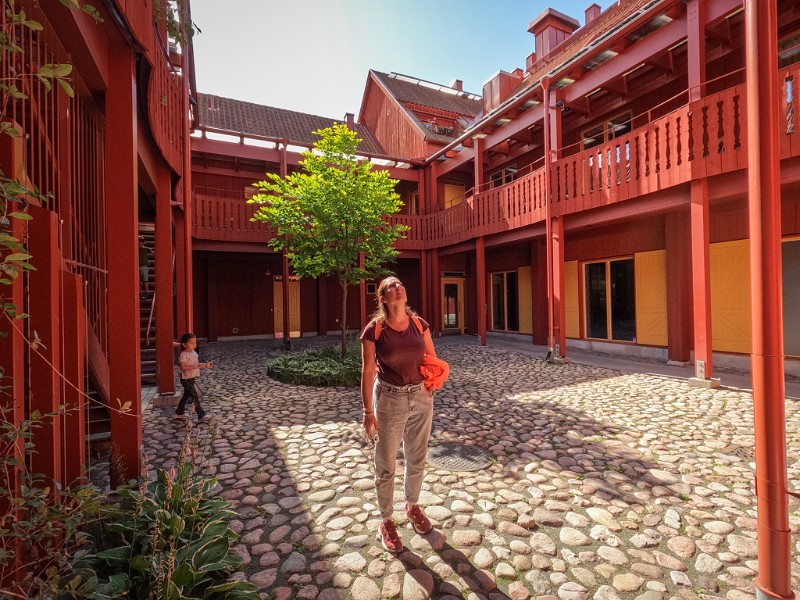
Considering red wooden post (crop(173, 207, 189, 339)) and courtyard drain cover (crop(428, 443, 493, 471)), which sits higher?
red wooden post (crop(173, 207, 189, 339))

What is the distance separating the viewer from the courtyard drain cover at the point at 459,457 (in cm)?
406

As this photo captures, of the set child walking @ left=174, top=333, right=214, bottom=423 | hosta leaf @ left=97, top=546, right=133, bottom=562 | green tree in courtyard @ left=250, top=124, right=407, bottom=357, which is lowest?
hosta leaf @ left=97, top=546, right=133, bottom=562

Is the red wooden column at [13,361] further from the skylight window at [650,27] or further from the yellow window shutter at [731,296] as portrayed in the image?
the yellow window shutter at [731,296]

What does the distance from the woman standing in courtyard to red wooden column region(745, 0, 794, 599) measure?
1.75 meters

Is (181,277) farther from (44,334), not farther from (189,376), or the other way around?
(44,334)

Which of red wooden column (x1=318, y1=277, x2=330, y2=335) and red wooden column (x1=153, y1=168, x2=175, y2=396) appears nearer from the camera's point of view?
red wooden column (x1=153, y1=168, x2=175, y2=396)

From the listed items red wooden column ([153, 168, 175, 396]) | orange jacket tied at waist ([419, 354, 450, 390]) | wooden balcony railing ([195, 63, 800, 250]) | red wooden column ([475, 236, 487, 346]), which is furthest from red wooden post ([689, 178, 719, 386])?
red wooden column ([153, 168, 175, 396])

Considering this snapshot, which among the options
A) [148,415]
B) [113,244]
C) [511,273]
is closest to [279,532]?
[113,244]

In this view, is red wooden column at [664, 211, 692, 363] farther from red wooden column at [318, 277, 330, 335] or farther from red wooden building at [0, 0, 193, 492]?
red wooden column at [318, 277, 330, 335]

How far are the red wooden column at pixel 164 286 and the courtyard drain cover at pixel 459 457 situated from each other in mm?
4533

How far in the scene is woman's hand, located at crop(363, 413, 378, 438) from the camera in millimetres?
2754

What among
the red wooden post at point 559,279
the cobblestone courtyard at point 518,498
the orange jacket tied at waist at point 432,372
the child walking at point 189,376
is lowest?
the cobblestone courtyard at point 518,498

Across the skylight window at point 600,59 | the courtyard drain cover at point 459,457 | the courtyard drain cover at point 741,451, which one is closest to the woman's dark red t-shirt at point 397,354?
the courtyard drain cover at point 459,457

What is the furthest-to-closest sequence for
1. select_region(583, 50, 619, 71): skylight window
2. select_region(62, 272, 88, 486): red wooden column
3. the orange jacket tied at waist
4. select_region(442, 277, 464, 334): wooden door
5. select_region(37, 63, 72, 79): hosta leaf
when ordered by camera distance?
select_region(442, 277, 464, 334): wooden door → select_region(583, 50, 619, 71): skylight window → the orange jacket tied at waist → select_region(62, 272, 88, 486): red wooden column → select_region(37, 63, 72, 79): hosta leaf
